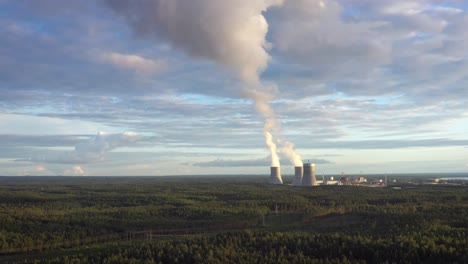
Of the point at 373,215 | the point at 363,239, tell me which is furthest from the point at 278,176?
the point at 363,239

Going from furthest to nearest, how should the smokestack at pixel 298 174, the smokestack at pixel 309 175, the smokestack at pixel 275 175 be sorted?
the smokestack at pixel 275 175 → the smokestack at pixel 298 174 → the smokestack at pixel 309 175

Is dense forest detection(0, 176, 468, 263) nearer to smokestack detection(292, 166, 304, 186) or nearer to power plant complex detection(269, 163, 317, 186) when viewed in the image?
power plant complex detection(269, 163, 317, 186)

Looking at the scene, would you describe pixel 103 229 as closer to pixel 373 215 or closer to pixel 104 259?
pixel 104 259

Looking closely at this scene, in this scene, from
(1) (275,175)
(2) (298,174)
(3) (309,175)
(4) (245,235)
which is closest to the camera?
(4) (245,235)

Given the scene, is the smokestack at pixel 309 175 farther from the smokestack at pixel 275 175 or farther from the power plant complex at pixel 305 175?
the smokestack at pixel 275 175

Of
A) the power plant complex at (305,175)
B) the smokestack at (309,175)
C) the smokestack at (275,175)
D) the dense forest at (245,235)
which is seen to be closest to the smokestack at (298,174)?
the power plant complex at (305,175)

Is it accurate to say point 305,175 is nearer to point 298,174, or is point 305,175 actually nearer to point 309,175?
point 309,175

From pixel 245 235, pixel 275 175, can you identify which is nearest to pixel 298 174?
pixel 275 175

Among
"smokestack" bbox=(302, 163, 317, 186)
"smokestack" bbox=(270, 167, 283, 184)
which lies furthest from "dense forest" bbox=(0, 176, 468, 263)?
"smokestack" bbox=(270, 167, 283, 184)

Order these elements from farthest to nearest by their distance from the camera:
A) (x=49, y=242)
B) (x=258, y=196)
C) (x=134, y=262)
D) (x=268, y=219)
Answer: (x=258, y=196), (x=268, y=219), (x=49, y=242), (x=134, y=262)
